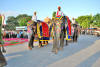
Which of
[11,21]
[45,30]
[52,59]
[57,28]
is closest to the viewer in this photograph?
[52,59]

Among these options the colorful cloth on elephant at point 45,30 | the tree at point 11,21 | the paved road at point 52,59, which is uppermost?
the tree at point 11,21

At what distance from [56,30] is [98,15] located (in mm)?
64358

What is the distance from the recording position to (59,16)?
22.2ft

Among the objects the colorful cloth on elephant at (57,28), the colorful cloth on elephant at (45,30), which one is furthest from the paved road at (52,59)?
the colorful cloth on elephant at (45,30)

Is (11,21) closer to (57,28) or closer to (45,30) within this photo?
(45,30)

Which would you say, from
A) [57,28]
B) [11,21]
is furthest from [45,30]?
[11,21]

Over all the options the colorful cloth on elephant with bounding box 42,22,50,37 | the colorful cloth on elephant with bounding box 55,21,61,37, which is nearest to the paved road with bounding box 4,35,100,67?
the colorful cloth on elephant with bounding box 55,21,61,37

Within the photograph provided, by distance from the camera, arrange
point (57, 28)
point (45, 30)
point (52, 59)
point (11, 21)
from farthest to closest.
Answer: point (11, 21), point (45, 30), point (57, 28), point (52, 59)

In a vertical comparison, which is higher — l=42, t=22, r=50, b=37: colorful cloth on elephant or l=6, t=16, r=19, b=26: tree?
l=6, t=16, r=19, b=26: tree

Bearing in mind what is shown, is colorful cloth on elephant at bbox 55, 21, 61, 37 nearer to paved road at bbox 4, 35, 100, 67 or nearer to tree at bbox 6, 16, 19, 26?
paved road at bbox 4, 35, 100, 67

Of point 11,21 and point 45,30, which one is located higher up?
point 11,21

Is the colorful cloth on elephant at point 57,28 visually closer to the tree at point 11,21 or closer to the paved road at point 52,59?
the paved road at point 52,59

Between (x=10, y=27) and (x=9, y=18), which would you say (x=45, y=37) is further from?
(x=9, y=18)

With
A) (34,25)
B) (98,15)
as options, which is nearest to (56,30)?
(34,25)
